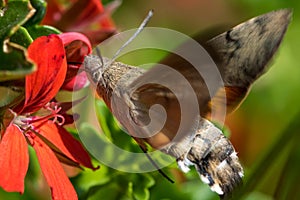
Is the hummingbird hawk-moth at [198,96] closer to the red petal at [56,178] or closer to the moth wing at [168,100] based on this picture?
the moth wing at [168,100]

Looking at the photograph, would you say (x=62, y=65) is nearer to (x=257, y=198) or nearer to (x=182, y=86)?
(x=182, y=86)

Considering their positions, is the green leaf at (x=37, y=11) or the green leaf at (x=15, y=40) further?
the green leaf at (x=37, y=11)

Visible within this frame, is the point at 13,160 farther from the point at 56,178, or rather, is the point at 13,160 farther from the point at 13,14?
the point at 13,14

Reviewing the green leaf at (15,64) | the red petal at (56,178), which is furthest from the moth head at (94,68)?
the green leaf at (15,64)

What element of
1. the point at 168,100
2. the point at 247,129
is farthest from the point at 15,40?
the point at 247,129

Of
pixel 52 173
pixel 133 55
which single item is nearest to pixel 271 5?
pixel 133 55

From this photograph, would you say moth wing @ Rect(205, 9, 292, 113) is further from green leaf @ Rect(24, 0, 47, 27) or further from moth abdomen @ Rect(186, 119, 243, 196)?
green leaf @ Rect(24, 0, 47, 27)

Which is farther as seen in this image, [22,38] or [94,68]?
[94,68]
